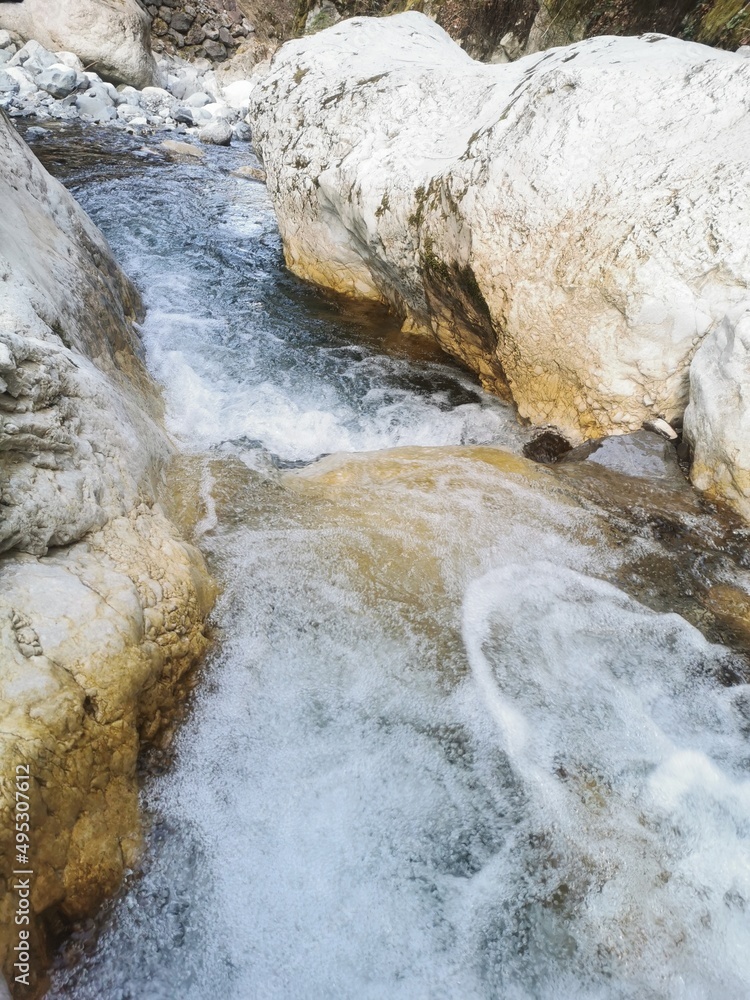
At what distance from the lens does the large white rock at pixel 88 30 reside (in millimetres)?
13031

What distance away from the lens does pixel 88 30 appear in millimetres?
13133

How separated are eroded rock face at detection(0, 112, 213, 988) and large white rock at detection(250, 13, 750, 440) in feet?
8.74

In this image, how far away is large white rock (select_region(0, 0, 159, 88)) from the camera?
13.0 meters

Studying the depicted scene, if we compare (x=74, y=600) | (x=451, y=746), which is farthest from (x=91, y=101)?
(x=451, y=746)

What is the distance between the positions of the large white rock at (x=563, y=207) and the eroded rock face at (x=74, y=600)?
266cm

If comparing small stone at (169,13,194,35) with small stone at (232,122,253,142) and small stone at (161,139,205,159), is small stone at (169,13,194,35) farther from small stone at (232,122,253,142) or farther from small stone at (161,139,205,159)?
small stone at (161,139,205,159)

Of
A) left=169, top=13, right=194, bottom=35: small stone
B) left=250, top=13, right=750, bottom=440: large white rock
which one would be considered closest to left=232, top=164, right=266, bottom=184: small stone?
left=250, top=13, right=750, bottom=440: large white rock

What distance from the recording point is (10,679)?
1.73 meters

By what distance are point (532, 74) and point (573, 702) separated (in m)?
4.28

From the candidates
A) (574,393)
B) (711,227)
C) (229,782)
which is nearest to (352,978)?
(229,782)

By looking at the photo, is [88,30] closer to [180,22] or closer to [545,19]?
[180,22]

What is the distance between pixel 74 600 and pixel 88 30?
53.7ft

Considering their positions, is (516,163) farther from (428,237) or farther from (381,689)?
(381,689)

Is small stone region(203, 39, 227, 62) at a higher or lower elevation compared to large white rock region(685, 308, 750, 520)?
higher
